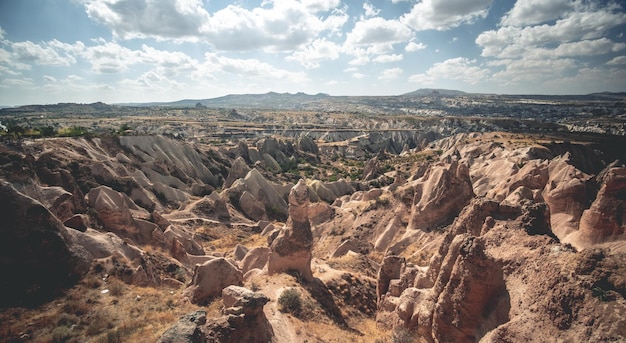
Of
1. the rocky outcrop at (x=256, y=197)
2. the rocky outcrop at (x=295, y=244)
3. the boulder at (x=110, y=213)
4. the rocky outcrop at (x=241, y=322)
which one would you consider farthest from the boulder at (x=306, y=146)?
the rocky outcrop at (x=241, y=322)

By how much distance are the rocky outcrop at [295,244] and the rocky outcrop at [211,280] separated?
2.94 m

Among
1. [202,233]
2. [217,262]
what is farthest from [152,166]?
[217,262]

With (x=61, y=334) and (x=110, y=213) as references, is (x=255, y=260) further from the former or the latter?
(x=61, y=334)

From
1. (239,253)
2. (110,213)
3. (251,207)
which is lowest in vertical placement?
(251,207)

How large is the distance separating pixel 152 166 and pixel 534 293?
4833 centimetres

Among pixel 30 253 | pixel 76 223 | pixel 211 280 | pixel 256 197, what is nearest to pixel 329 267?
pixel 211 280

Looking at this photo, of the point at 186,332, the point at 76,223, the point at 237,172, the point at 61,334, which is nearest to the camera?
the point at 186,332

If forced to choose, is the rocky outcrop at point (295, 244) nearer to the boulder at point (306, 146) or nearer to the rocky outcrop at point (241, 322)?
the rocky outcrop at point (241, 322)

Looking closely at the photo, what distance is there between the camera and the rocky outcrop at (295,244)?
60.4 feet

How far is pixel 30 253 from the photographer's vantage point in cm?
1223

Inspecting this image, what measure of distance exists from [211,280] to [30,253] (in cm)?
647

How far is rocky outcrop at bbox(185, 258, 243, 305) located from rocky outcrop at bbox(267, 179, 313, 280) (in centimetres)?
294

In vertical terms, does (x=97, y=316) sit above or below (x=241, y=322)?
below

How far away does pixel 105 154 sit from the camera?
4725 cm
